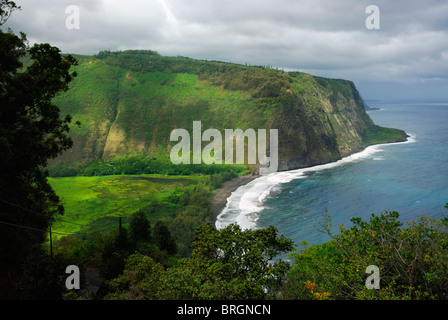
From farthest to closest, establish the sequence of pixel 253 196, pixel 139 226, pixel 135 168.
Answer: pixel 135 168
pixel 253 196
pixel 139 226

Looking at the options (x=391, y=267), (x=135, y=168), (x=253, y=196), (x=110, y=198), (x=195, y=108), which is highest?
(x=195, y=108)

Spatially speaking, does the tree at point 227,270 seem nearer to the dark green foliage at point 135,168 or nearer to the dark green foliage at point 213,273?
the dark green foliage at point 213,273

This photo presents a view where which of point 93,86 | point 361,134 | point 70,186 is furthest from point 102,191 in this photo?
point 361,134

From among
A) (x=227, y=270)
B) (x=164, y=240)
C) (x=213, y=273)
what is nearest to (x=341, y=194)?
(x=164, y=240)

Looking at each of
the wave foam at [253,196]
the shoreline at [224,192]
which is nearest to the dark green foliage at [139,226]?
the wave foam at [253,196]

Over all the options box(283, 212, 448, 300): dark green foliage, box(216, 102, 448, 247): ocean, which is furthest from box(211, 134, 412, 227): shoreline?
box(283, 212, 448, 300): dark green foliage

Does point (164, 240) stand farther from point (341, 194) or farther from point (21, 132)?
point (341, 194)
